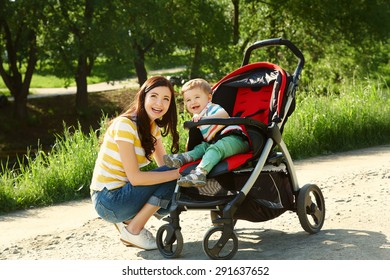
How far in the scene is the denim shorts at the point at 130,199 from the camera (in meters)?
5.06

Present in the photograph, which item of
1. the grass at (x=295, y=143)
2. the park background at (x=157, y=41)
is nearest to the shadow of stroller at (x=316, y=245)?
the grass at (x=295, y=143)

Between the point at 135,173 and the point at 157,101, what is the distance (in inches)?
18.6

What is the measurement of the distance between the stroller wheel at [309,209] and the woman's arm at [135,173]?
82cm

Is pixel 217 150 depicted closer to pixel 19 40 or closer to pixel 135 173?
pixel 135 173

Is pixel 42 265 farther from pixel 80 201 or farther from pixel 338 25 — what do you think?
pixel 338 25

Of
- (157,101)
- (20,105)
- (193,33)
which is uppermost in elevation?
(193,33)

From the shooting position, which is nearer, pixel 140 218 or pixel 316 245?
pixel 316 245

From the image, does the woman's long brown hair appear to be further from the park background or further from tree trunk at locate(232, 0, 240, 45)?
tree trunk at locate(232, 0, 240, 45)

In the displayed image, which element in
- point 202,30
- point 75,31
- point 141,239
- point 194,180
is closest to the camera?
point 194,180

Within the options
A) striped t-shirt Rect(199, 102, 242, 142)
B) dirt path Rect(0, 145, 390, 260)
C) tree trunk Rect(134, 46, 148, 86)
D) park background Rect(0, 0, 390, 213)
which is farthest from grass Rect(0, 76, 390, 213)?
tree trunk Rect(134, 46, 148, 86)

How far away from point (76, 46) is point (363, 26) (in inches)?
268

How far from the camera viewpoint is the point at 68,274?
4531mm

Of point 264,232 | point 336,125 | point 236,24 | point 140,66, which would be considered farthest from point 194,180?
point 236,24

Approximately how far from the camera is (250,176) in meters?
4.72
